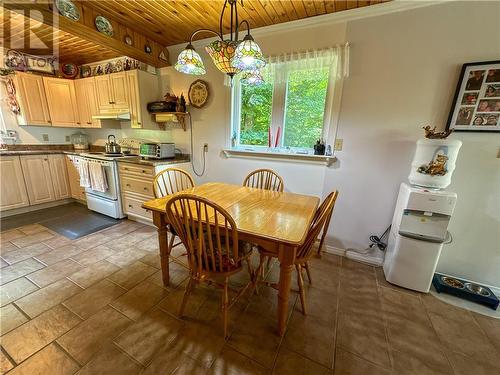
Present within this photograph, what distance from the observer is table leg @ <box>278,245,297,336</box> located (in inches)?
45.2

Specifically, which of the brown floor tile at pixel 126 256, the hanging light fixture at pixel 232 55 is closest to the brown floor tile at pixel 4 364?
the brown floor tile at pixel 126 256

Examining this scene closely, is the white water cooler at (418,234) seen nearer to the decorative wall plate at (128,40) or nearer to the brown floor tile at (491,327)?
the brown floor tile at (491,327)

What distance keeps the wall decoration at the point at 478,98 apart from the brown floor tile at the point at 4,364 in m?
3.47

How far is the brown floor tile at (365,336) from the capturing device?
4.13 ft

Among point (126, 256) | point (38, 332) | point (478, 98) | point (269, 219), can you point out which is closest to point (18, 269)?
point (126, 256)

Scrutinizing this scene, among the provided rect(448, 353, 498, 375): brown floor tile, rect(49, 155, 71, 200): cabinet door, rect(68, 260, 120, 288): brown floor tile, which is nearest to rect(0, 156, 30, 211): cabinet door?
rect(49, 155, 71, 200): cabinet door

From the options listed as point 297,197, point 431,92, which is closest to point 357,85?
point 431,92

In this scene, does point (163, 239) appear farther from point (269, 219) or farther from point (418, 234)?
point (418, 234)

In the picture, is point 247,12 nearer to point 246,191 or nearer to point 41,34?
point 246,191

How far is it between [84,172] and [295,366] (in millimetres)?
3617

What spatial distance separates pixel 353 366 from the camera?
3.90ft

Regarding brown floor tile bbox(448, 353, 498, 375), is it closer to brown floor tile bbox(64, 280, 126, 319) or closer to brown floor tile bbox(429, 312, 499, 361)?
brown floor tile bbox(429, 312, 499, 361)

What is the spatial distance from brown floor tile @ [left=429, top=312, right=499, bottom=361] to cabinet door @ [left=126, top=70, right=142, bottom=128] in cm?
383

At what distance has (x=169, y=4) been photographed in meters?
1.95
